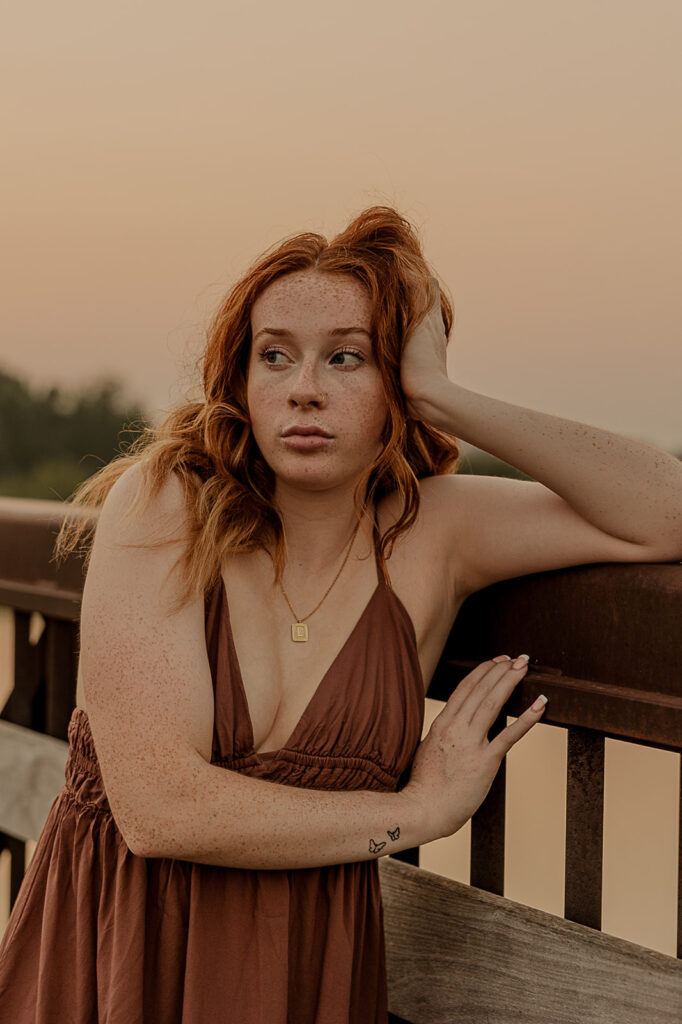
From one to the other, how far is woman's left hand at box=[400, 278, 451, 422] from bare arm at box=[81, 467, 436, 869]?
0.36m

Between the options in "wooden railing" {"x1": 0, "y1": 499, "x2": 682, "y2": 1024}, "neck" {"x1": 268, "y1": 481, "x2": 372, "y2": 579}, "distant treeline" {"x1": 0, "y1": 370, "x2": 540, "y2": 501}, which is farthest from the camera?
"distant treeline" {"x1": 0, "y1": 370, "x2": 540, "y2": 501}

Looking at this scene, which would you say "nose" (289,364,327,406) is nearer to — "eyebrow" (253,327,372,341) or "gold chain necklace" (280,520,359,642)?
"eyebrow" (253,327,372,341)

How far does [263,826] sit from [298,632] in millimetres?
274

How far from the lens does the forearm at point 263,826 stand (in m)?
1.38

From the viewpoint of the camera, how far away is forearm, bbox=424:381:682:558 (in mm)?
1399

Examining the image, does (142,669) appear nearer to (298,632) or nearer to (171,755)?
(171,755)

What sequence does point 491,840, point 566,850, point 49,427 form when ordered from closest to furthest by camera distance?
point 566,850
point 491,840
point 49,427

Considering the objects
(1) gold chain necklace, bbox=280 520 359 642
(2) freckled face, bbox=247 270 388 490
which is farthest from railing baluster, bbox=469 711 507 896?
(2) freckled face, bbox=247 270 388 490

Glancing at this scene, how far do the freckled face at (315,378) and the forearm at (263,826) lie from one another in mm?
411

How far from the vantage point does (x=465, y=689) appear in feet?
5.00

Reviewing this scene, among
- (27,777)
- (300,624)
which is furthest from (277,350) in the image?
(27,777)

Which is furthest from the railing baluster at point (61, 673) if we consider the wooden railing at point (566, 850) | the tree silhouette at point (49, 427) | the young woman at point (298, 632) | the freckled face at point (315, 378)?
the tree silhouette at point (49, 427)

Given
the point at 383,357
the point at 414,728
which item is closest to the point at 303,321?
the point at 383,357

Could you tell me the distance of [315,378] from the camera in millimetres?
1443
